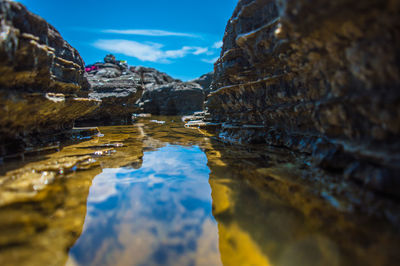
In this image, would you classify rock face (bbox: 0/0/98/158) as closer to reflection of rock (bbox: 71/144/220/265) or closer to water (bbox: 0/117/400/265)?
water (bbox: 0/117/400/265)

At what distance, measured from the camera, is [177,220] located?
2371 millimetres

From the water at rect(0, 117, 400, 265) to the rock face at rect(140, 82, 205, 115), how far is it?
69.0 ft

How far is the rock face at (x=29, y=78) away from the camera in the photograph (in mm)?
3270

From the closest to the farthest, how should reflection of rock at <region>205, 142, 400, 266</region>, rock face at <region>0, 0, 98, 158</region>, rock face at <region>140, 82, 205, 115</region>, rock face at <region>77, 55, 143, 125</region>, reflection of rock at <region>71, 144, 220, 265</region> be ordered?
1. reflection of rock at <region>205, 142, 400, 266</region>
2. reflection of rock at <region>71, 144, 220, 265</region>
3. rock face at <region>0, 0, 98, 158</region>
4. rock face at <region>77, 55, 143, 125</region>
5. rock face at <region>140, 82, 205, 115</region>

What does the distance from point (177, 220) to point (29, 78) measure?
13.3 ft

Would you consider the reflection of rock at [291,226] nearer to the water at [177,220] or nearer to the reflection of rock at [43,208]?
the water at [177,220]

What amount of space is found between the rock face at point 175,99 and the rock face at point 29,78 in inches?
730

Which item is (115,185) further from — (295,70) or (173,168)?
(295,70)

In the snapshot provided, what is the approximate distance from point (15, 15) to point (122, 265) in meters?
4.39

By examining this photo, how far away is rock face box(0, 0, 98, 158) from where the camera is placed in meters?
3.27

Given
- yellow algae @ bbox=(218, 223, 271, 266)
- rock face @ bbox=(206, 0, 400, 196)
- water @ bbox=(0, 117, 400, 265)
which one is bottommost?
yellow algae @ bbox=(218, 223, 271, 266)

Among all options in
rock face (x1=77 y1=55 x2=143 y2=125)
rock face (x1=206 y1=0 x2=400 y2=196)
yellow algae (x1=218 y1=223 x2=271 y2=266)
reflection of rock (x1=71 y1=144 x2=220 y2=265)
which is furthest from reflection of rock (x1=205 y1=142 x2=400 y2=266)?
rock face (x1=77 y1=55 x2=143 y2=125)

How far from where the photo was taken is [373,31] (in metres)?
2.17

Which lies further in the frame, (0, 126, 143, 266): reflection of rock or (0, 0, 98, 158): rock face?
(0, 0, 98, 158): rock face
